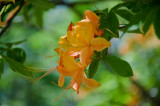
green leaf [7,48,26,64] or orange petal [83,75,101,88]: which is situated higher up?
orange petal [83,75,101,88]

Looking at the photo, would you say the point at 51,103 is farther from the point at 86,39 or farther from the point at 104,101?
the point at 86,39

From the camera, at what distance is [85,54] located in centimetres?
88

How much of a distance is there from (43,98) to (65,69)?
3948mm

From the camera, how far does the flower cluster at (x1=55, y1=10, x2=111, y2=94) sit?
86cm

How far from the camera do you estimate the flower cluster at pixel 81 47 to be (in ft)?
2.83

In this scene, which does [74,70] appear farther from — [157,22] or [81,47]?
[157,22]

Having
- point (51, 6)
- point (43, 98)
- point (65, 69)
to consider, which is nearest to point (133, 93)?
point (51, 6)

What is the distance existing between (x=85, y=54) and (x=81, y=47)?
0.04 meters

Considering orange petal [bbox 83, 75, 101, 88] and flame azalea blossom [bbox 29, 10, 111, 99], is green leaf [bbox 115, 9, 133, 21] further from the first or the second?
orange petal [bbox 83, 75, 101, 88]

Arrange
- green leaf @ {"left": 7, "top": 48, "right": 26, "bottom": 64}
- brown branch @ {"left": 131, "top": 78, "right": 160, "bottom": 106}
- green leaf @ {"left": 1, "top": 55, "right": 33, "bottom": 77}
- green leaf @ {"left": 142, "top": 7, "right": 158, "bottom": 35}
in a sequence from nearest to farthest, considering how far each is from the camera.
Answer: green leaf @ {"left": 142, "top": 7, "right": 158, "bottom": 35}
green leaf @ {"left": 1, "top": 55, "right": 33, "bottom": 77}
green leaf @ {"left": 7, "top": 48, "right": 26, "bottom": 64}
brown branch @ {"left": 131, "top": 78, "right": 160, "bottom": 106}

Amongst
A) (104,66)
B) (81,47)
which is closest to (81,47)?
(81,47)

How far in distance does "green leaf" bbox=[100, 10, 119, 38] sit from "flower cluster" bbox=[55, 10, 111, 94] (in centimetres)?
2

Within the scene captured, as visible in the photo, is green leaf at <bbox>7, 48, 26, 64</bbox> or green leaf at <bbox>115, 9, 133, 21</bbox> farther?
green leaf at <bbox>7, 48, 26, 64</bbox>

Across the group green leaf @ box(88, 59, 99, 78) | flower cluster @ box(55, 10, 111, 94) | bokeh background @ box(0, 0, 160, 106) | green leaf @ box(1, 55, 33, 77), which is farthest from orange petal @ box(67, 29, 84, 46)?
bokeh background @ box(0, 0, 160, 106)
